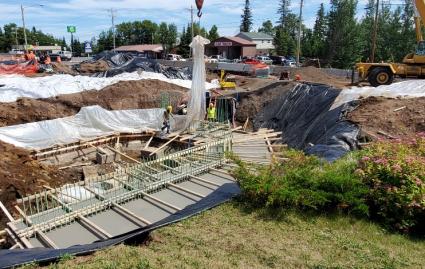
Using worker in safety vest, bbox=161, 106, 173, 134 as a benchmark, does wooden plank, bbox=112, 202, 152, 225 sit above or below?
below

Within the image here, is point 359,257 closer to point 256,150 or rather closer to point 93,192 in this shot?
point 93,192

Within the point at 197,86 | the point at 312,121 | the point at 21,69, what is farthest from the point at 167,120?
the point at 21,69

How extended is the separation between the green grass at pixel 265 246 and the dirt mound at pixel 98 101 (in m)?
12.8

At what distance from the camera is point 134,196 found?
8086 millimetres

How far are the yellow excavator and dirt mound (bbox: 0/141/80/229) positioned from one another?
14397 mm

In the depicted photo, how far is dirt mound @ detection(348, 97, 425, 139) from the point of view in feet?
39.5

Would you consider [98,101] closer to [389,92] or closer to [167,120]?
[167,120]

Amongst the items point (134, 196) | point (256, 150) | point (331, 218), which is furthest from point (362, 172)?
point (256, 150)

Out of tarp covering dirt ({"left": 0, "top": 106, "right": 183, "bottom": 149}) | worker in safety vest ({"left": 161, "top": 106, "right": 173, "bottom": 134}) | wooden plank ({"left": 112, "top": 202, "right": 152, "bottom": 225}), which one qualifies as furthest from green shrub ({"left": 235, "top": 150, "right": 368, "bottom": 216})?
tarp covering dirt ({"left": 0, "top": 106, "right": 183, "bottom": 149})

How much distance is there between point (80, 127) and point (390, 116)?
11890 mm

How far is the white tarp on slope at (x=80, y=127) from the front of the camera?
43.7 feet

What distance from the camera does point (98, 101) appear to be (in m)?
19.1

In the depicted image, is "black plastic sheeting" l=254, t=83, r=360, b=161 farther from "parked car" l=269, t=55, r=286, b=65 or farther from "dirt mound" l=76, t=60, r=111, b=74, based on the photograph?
"parked car" l=269, t=55, r=286, b=65

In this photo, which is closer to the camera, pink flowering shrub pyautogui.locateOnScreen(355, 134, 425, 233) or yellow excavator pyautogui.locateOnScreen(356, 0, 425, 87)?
pink flowering shrub pyautogui.locateOnScreen(355, 134, 425, 233)
